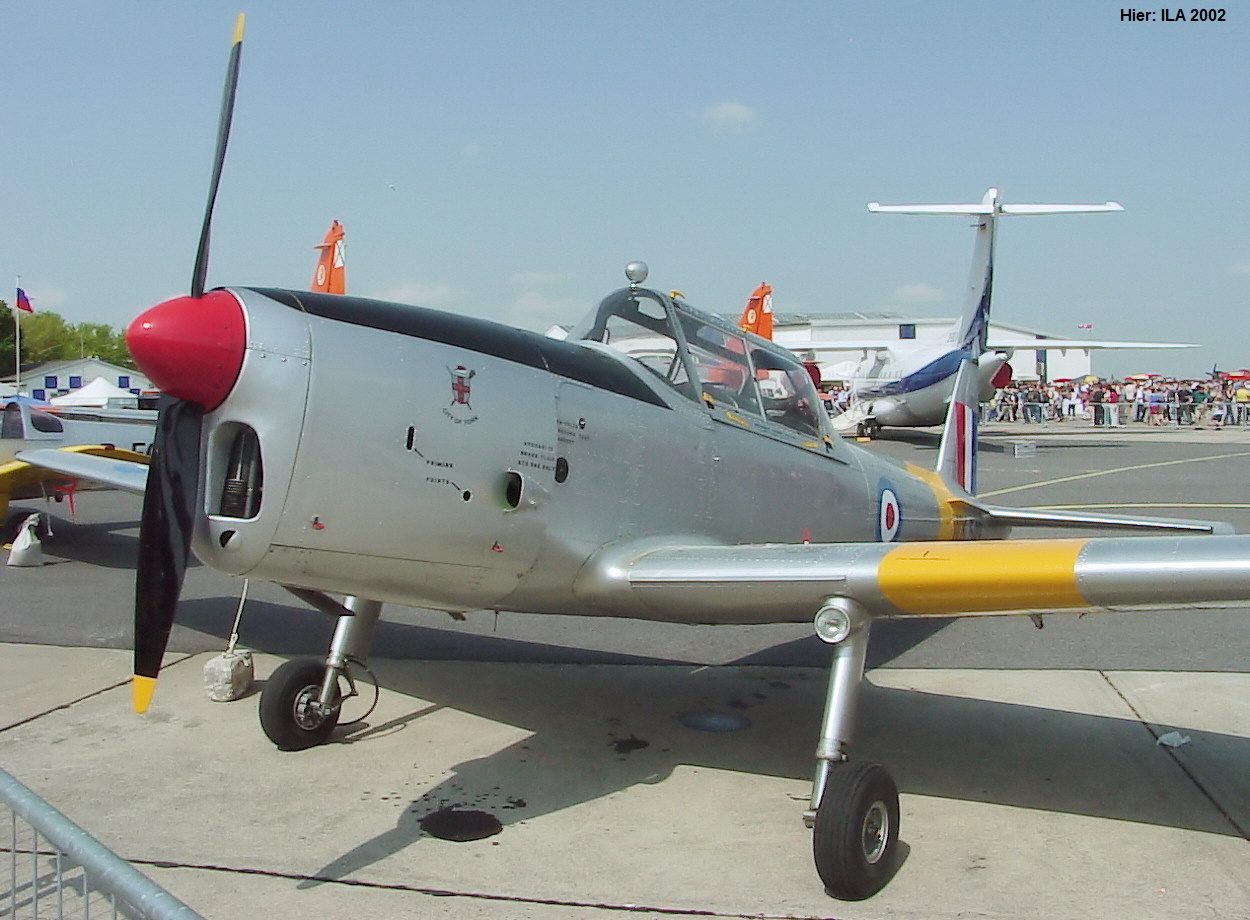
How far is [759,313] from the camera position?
23766 millimetres

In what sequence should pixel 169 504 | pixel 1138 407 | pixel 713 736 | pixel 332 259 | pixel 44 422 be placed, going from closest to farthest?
pixel 169 504
pixel 713 736
pixel 44 422
pixel 332 259
pixel 1138 407

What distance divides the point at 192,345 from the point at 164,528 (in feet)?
2.21

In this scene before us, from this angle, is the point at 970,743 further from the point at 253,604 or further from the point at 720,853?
the point at 253,604

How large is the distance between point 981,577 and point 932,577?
0.18 meters

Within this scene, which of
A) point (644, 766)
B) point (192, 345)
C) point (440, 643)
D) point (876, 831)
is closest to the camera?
point (192, 345)

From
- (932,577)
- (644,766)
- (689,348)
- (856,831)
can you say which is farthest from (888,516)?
(856,831)

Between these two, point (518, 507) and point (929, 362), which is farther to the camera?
point (929, 362)

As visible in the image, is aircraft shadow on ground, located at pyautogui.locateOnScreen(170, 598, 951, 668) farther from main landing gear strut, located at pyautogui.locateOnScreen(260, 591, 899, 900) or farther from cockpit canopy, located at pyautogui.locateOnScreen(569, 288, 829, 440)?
cockpit canopy, located at pyautogui.locateOnScreen(569, 288, 829, 440)

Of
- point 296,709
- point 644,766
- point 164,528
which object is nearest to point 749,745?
point 644,766

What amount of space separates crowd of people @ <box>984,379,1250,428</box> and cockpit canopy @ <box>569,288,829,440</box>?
3665 cm

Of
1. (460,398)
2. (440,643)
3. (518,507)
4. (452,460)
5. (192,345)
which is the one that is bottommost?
(440,643)

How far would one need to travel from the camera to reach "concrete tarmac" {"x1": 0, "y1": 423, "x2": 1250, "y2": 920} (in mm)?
3744

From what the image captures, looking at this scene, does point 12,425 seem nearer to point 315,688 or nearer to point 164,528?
point 315,688

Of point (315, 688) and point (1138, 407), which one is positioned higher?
point (1138, 407)
